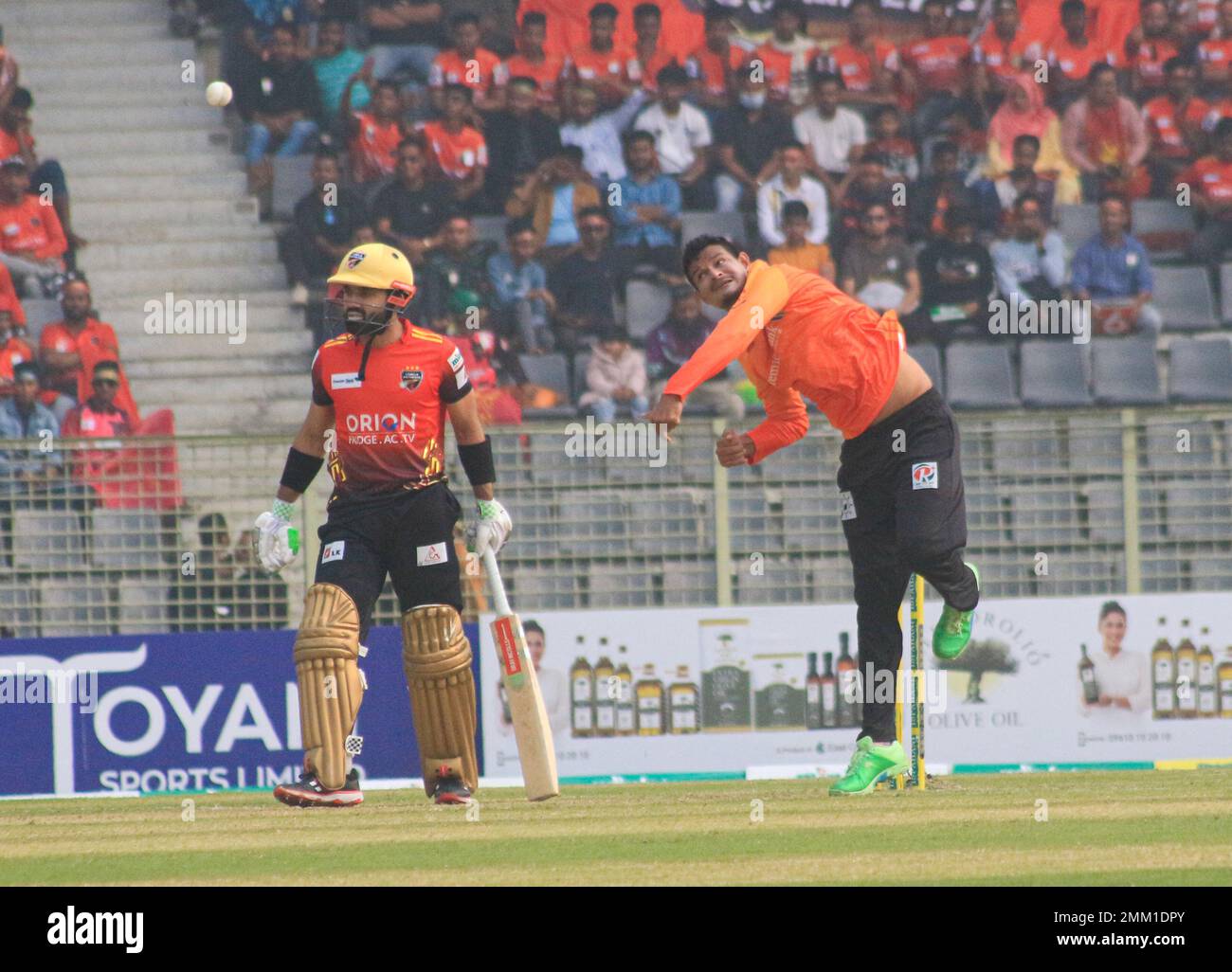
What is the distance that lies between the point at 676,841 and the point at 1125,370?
9932 millimetres

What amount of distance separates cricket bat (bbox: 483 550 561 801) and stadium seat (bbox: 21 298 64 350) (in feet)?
26.2

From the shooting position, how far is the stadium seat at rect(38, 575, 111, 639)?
36.4 feet

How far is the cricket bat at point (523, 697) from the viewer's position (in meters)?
7.21

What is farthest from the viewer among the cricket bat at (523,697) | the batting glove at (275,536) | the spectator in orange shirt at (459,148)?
the spectator in orange shirt at (459,148)

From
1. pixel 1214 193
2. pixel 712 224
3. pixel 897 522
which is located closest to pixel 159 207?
pixel 712 224

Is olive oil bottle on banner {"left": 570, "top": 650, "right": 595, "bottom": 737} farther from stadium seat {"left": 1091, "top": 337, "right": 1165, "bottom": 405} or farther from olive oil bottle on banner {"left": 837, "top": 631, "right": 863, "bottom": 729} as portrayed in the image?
stadium seat {"left": 1091, "top": 337, "right": 1165, "bottom": 405}

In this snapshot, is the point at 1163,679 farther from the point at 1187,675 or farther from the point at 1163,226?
the point at 1163,226

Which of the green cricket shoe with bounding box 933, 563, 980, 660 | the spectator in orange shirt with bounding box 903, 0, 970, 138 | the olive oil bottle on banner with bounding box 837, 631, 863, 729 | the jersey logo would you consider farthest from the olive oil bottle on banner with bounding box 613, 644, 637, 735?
the spectator in orange shirt with bounding box 903, 0, 970, 138

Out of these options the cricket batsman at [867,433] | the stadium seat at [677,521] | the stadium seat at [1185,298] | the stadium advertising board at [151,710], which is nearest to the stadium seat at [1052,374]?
the stadium seat at [1185,298]

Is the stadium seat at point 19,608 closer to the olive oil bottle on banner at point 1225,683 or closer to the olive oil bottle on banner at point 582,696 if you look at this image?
the olive oil bottle on banner at point 582,696

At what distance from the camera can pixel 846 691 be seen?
10.8m

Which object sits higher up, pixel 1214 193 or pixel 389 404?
pixel 1214 193

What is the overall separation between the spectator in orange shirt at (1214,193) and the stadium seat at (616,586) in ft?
21.7

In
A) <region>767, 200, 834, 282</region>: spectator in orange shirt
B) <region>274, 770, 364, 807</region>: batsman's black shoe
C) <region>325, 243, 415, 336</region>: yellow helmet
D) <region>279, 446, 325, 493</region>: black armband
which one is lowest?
<region>274, 770, 364, 807</region>: batsman's black shoe
